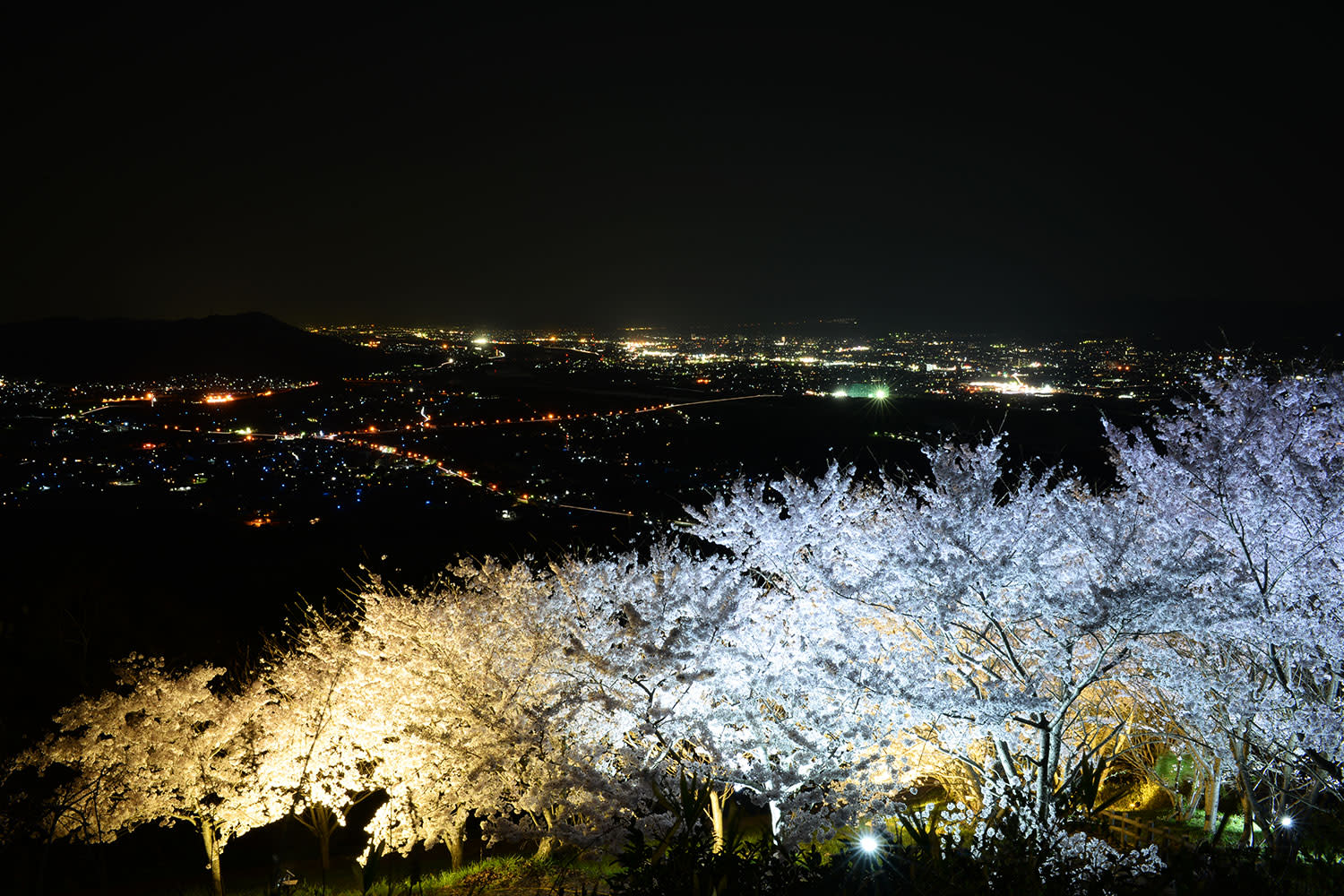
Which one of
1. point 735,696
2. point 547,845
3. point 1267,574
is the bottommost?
point 547,845

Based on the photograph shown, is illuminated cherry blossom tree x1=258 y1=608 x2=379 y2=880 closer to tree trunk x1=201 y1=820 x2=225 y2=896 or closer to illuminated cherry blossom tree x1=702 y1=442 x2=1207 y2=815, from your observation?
tree trunk x1=201 y1=820 x2=225 y2=896

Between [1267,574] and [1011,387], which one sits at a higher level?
[1267,574]

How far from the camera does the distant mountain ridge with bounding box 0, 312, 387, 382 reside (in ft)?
328

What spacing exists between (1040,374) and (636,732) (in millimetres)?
59628

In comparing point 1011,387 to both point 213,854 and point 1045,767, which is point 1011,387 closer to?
point 1045,767

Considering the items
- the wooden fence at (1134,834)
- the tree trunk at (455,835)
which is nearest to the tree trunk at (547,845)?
the tree trunk at (455,835)

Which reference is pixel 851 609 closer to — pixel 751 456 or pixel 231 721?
pixel 231 721

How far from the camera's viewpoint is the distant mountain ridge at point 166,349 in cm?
9994

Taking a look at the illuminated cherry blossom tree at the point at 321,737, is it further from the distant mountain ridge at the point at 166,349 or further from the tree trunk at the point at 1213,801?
the distant mountain ridge at the point at 166,349

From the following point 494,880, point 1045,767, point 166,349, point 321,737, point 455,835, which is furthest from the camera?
point 166,349

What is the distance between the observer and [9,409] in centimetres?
7675

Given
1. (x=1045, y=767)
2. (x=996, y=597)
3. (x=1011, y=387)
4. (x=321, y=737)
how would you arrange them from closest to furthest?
1. (x=1045, y=767)
2. (x=996, y=597)
3. (x=321, y=737)
4. (x=1011, y=387)

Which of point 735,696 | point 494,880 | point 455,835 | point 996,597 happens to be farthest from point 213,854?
point 996,597

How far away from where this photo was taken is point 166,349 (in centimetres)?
10469
